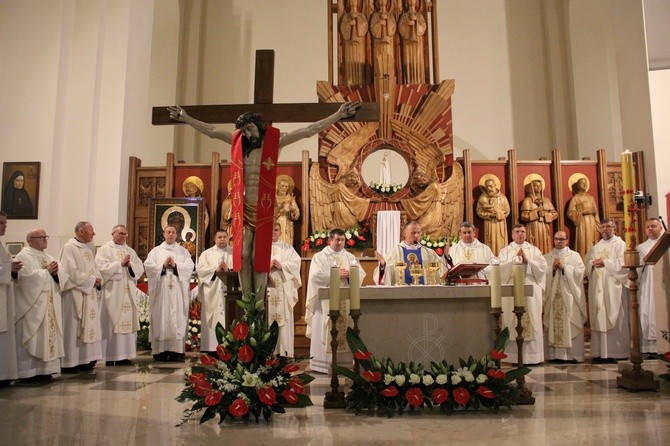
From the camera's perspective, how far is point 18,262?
6805mm

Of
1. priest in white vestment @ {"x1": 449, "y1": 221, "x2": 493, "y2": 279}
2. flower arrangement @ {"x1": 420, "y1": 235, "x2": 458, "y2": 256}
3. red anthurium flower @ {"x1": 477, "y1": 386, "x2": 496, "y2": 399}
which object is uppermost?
flower arrangement @ {"x1": 420, "y1": 235, "x2": 458, "y2": 256}

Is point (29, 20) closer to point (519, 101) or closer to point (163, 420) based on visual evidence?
point (163, 420)

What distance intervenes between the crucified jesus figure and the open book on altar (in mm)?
1764

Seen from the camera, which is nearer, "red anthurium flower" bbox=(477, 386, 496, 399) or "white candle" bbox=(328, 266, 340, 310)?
"red anthurium flower" bbox=(477, 386, 496, 399)

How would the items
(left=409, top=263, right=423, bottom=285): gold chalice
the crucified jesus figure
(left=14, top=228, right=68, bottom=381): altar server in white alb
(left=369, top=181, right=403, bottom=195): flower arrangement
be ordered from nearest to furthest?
the crucified jesus figure < (left=409, top=263, right=423, bottom=285): gold chalice < (left=14, top=228, right=68, bottom=381): altar server in white alb < (left=369, top=181, right=403, bottom=195): flower arrangement

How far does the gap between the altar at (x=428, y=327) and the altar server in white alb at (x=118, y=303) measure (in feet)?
14.6

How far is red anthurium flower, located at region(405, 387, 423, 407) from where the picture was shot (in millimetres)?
4703

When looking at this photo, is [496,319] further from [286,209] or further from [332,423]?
[286,209]

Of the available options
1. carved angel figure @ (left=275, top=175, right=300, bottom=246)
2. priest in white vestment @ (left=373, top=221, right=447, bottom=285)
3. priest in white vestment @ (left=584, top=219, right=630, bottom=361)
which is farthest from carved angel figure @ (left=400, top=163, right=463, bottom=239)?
priest in white vestment @ (left=373, top=221, right=447, bottom=285)

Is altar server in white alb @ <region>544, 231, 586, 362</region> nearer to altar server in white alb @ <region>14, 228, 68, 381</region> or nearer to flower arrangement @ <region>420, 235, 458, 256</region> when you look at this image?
flower arrangement @ <region>420, 235, 458, 256</region>

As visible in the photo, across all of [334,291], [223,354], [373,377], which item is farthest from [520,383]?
[223,354]

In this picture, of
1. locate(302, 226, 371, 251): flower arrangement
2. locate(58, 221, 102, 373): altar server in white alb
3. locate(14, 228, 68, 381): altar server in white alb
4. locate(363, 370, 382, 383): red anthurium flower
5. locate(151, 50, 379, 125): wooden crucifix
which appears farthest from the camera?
locate(302, 226, 371, 251): flower arrangement

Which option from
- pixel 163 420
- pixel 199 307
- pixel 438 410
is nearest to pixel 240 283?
pixel 163 420

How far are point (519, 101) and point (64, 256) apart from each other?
11.4m
